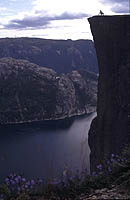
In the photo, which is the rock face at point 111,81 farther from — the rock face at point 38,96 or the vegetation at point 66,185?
the rock face at point 38,96

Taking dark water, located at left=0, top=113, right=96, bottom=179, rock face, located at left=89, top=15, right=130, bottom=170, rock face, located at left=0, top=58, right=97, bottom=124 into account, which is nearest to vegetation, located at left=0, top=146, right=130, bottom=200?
rock face, located at left=89, top=15, right=130, bottom=170

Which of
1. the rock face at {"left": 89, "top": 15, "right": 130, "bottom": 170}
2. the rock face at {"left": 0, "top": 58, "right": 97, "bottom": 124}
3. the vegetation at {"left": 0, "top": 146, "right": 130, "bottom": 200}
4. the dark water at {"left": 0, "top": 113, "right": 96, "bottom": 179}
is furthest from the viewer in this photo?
the rock face at {"left": 0, "top": 58, "right": 97, "bottom": 124}

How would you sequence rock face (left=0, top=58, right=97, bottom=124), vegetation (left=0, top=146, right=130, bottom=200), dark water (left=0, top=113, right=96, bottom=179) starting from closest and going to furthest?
vegetation (left=0, top=146, right=130, bottom=200) < dark water (left=0, top=113, right=96, bottom=179) < rock face (left=0, top=58, right=97, bottom=124)

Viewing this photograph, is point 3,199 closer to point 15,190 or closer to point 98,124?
point 15,190

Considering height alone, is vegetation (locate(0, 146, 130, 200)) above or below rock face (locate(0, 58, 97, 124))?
above

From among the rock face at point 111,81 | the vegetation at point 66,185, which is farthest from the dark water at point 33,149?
the vegetation at point 66,185

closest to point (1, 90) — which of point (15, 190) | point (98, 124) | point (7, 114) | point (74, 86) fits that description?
point (7, 114)

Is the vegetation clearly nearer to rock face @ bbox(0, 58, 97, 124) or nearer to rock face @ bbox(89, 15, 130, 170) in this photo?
rock face @ bbox(89, 15, 130, 170)
